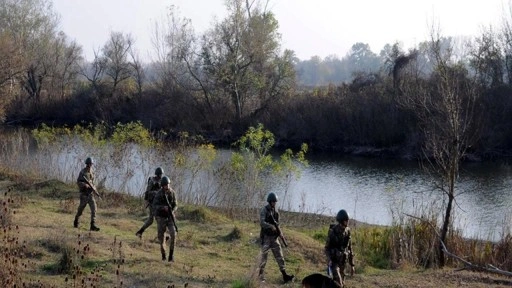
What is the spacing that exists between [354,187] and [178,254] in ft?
61.3

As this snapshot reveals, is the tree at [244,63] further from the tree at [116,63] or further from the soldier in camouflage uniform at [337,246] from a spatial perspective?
the soldier in camouflage uniform at [337,246]

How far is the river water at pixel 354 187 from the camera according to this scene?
920 inches

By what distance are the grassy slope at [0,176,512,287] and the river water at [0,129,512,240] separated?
12.0 feet

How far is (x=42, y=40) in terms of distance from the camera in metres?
66.4

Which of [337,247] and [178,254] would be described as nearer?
[337,247]

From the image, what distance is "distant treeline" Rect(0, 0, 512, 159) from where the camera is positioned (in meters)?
45.5

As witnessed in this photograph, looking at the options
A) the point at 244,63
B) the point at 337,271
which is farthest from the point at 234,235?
the point at 244,63

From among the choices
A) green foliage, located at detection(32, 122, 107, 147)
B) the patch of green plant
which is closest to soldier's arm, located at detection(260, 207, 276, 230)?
the patch of green plant

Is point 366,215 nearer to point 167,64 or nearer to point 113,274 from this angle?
point 113,274

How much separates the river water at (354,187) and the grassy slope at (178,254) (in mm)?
3644

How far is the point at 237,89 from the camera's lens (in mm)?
55656

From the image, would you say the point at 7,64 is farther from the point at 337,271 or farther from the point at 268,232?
the point at 337,271

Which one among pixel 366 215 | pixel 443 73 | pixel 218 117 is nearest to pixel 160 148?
pixel 366 215

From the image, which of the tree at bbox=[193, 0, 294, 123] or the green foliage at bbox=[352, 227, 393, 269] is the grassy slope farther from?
the tree at bbox=[193, 0, 294, 123]
